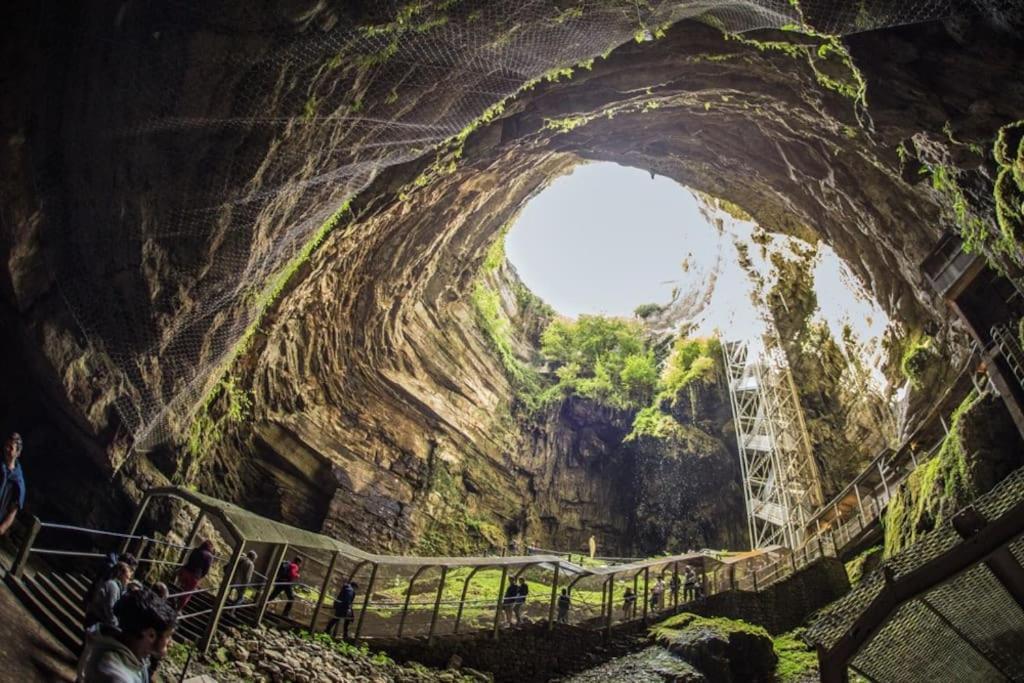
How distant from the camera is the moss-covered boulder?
873cm

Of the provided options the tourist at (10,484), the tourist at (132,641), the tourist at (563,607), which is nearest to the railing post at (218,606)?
the tourist at (10,484)

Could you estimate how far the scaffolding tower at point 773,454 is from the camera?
18703mm

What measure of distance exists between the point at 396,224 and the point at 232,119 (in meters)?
7.52

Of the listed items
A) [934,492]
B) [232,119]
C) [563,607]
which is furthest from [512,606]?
[232,119]

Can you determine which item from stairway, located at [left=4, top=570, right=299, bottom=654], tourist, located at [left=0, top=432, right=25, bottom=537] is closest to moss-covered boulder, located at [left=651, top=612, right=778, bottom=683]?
stairway, located at [left=4, top=570, right=299, bottom=654]

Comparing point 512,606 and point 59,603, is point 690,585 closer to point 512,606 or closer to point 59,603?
point 512,606

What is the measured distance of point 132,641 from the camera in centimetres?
295

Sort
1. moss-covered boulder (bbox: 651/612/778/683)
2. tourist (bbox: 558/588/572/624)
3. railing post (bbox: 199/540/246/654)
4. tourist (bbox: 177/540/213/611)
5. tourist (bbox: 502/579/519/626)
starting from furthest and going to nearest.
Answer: tourist (bbox: 558/588/572/624) → tourist (bbox: 502/579/519/626) → moss-covered boulder (bbox: 651/612/778/683) → tourist (bbox: 177/540/213/611) → railing post (bbox: 199/540/246/654)

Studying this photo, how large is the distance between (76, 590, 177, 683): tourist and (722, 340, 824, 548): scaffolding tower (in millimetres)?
18760

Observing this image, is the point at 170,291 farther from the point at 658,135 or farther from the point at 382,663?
the point at 658,135

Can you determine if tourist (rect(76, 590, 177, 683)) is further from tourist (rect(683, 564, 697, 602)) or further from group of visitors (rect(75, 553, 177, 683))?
tourist (rect(683, 564, 697, 602))

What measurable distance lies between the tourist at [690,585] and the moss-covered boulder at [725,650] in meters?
3.10

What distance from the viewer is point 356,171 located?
7.68 m

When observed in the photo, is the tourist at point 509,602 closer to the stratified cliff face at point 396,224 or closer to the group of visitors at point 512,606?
the group of visitors at point 512,606
